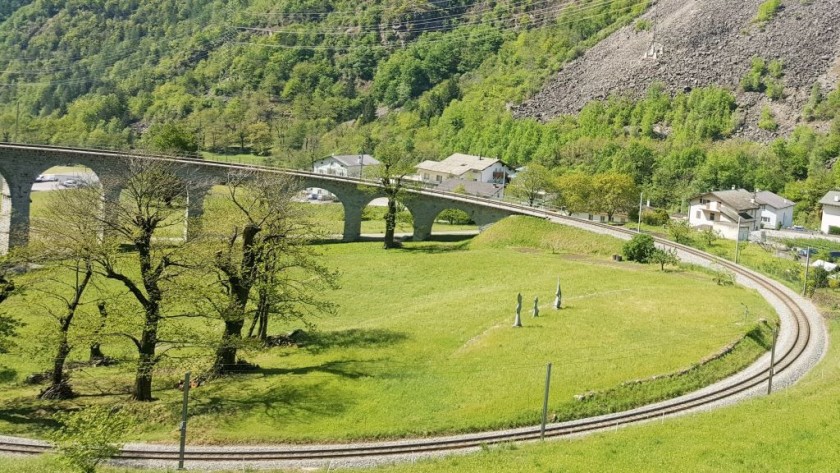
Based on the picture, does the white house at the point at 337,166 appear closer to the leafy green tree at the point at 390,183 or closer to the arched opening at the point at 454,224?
the arched opening at the point at 454,224

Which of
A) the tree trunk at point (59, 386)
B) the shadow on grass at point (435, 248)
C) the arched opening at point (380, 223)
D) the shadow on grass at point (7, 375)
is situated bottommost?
the shadow on grass at point (7, 375)

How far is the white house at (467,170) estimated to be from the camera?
10919 cm

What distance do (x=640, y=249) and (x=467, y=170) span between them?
52.8 metres

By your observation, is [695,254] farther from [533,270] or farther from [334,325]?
[334,325]

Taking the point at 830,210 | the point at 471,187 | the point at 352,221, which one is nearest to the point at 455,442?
the point at 352,221

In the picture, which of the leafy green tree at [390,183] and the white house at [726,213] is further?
the white house at [726,213]

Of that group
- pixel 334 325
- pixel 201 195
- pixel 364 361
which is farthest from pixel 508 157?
pixel 364 361

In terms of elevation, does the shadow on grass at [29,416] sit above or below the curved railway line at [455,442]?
below

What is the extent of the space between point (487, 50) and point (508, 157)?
240 feet

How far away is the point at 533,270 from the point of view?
187ft

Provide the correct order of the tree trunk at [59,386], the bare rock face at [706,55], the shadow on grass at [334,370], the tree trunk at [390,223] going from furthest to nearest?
1. the bare rock face at [706,55]
2. the tree trunk at [390,223]
3. the shadow on grass at [334,370]
4. the tree trunk at [59,386]

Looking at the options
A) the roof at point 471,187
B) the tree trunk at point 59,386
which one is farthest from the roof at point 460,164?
the tree trunk at point 59,386

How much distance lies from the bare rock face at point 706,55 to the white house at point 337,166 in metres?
40.8

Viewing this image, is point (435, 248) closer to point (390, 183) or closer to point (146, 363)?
point (390, 183)
